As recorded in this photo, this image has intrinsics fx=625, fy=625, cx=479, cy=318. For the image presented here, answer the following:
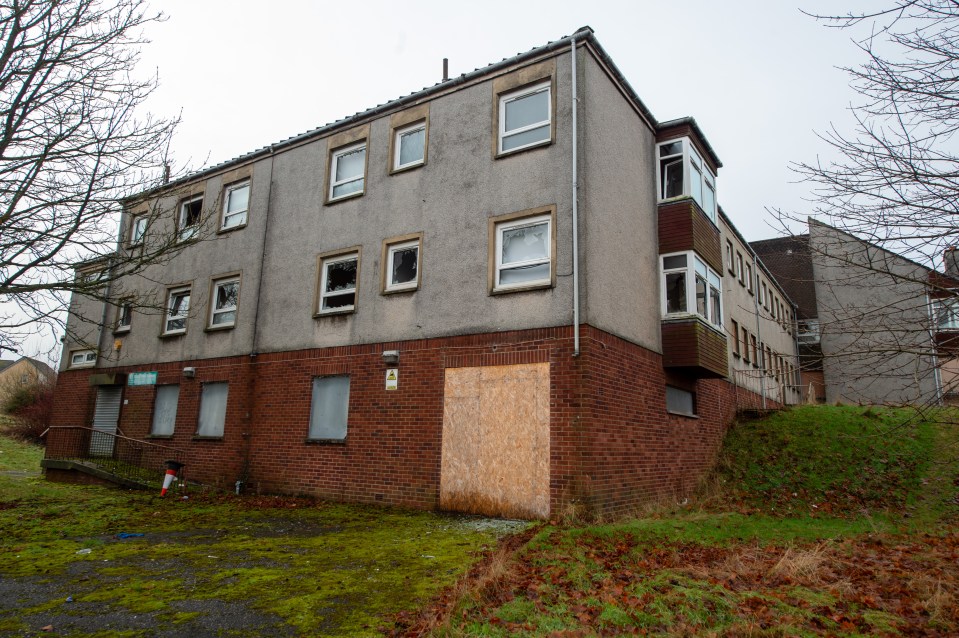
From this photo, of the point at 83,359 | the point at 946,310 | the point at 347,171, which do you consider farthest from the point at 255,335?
the point at 946,310

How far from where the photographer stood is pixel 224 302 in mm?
16984

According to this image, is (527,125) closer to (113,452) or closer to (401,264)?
(401,264)

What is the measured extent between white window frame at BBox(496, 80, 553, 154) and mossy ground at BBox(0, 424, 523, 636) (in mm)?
7149

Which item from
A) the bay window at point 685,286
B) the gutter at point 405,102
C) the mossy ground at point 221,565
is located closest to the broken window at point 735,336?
the bay window at point 685,286

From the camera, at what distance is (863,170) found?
5.81 m

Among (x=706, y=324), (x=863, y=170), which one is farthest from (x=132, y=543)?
(x=706, y=324)

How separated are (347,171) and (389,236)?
2.71 metres

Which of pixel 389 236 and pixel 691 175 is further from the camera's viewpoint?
pixel 691 175

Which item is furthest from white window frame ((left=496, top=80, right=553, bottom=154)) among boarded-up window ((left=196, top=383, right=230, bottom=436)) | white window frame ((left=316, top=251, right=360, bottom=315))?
boarded-up window ((left=196, top=383, right=230, bottom=436))

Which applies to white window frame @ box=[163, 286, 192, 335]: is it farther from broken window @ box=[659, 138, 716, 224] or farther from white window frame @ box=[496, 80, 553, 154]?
broken window @ box=[659, 138, 716, 224]

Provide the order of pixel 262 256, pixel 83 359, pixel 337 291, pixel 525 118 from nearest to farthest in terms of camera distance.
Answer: pixel 525 118 → pixel 337 291 → pixel 262 256 → pixel 83 359

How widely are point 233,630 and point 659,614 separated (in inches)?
135

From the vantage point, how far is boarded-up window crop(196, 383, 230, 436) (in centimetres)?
1584

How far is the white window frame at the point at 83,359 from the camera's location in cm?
1983
